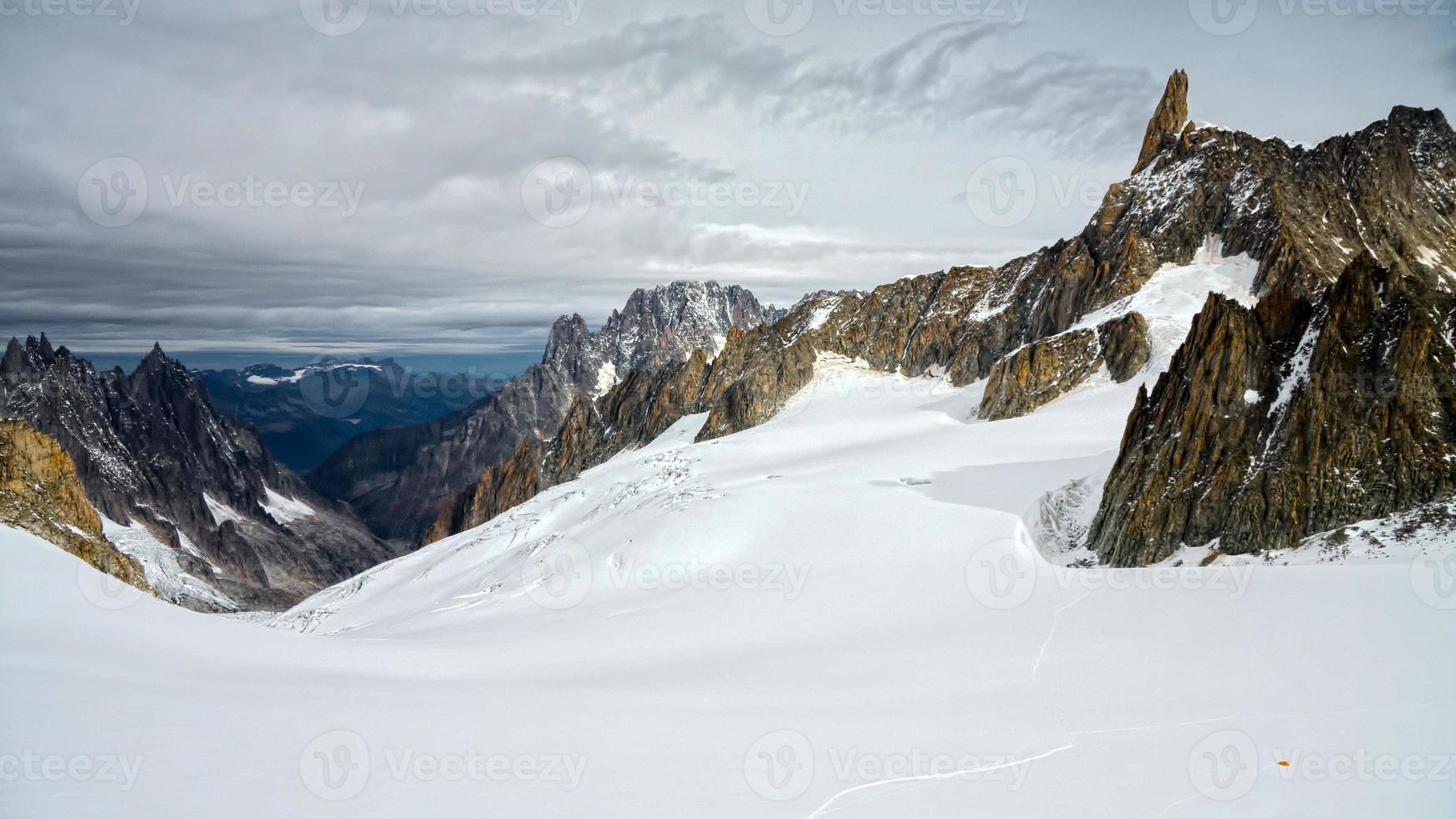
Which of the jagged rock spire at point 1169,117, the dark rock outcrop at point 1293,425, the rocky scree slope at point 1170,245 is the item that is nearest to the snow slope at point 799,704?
the dark rock outcrop at point 1293,425

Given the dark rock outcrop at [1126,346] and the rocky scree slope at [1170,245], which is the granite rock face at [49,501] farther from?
the dark rock outcrop at [1126,346]

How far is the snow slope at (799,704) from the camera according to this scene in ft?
20.8

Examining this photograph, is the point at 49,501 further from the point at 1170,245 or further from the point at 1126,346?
the point at 1170,245

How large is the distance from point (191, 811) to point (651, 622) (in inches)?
575

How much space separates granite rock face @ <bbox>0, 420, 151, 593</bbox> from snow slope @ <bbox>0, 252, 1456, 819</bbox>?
2687 cm

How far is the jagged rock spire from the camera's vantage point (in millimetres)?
75750

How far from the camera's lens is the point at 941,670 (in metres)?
12.2

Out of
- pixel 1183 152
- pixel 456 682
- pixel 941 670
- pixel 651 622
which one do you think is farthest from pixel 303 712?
pixel 1183 152

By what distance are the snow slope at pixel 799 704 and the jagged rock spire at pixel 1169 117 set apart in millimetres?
76797

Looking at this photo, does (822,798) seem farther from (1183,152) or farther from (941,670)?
(1183,152)

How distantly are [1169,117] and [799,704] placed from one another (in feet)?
292

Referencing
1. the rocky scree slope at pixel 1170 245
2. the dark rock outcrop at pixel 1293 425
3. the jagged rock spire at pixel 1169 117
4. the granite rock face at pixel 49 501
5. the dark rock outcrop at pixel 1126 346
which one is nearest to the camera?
the dark rock outcrop at pixel 1293 425

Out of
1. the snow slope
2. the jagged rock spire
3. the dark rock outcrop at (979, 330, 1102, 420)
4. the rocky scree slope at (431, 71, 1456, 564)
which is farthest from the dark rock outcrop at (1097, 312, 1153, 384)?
the snow slope

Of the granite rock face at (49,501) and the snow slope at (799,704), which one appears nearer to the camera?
the snow slope at (799,704)
